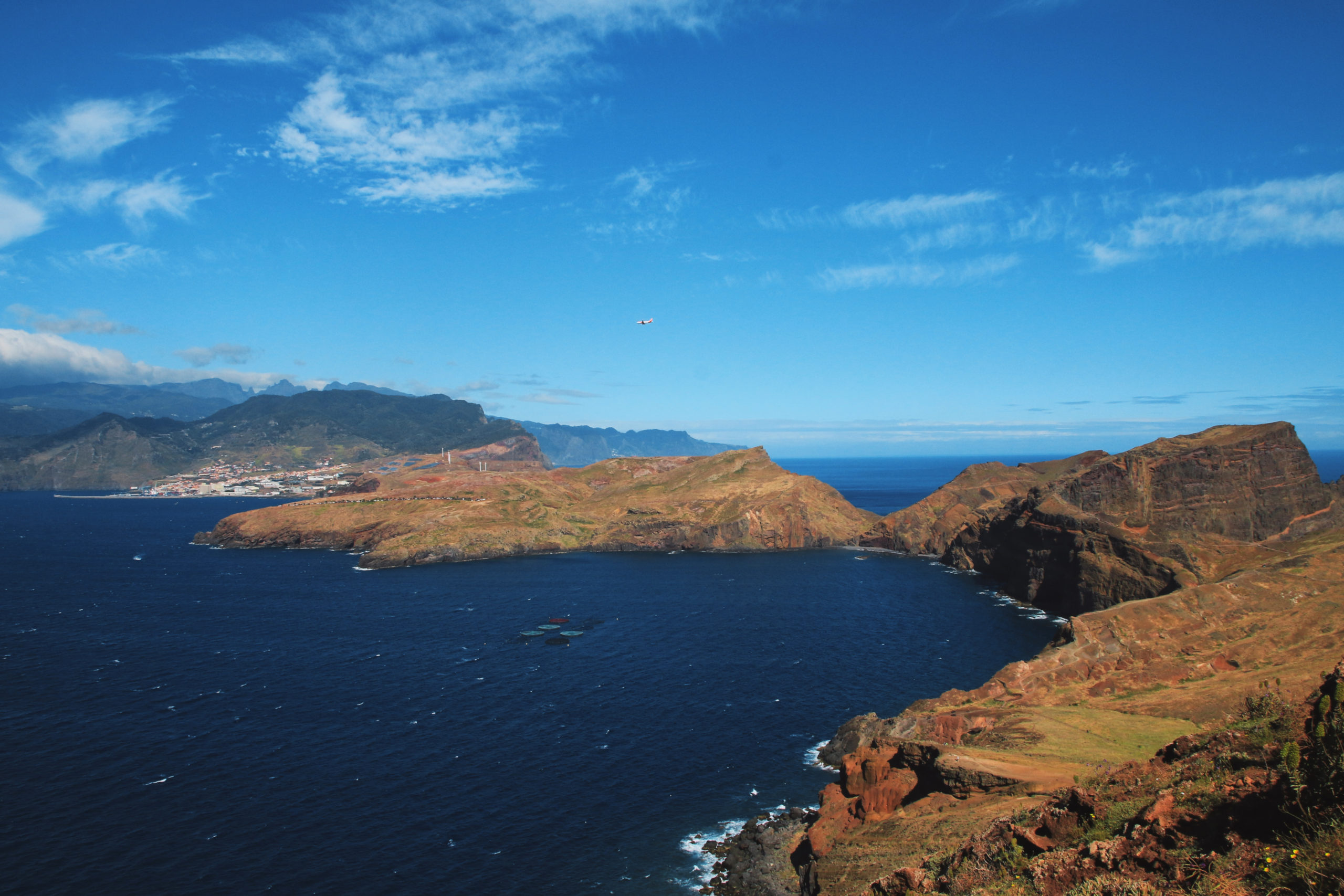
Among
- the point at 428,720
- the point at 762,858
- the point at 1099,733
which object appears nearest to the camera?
the point at 762,858

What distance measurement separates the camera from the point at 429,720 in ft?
255

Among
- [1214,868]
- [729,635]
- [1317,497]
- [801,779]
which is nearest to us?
[1214,868]

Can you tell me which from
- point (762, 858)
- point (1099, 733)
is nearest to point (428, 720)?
point (762, 858)

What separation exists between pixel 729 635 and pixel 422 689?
46791mm

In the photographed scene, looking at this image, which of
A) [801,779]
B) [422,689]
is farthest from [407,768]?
[801,779]

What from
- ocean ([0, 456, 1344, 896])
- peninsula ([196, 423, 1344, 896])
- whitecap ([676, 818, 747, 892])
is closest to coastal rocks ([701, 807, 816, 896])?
peninsula ([196, 423, 1344, 896])

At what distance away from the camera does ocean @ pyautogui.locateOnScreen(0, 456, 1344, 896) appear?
5281cm

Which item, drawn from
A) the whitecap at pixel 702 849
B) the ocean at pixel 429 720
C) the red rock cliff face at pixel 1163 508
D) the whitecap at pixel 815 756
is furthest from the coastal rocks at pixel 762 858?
the red rock cliff face at pixel 1163 508

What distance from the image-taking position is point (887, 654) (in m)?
100

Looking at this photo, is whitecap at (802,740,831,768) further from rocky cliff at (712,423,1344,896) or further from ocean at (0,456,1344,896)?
rocky cliff at (712,423,1344,896)

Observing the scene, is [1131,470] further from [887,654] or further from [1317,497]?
[887,654]

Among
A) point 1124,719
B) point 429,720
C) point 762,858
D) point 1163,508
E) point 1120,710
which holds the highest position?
point 1163,508

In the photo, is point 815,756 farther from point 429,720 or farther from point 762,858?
point 429,720

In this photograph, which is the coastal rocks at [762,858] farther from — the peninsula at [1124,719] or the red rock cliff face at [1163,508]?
the red rock cliff face at [1163,508]
